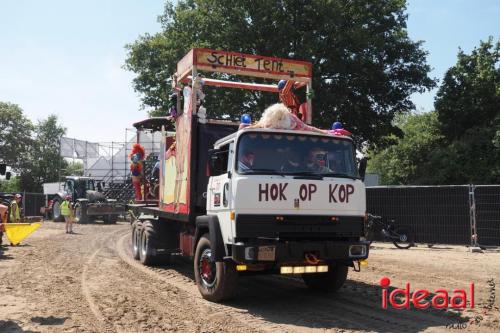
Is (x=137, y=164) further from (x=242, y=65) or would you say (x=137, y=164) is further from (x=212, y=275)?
(x=212, y=275)

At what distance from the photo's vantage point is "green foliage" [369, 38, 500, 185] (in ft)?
71.2

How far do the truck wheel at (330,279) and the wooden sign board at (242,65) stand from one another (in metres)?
4.05

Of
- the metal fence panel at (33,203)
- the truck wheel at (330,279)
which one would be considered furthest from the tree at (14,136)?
the truck wheel at (330,279)

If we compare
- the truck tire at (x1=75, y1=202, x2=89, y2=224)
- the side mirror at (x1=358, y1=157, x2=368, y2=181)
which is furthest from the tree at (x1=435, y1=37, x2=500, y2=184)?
the truck tire at (x1=75, y1=202, x2=89, y2=224)

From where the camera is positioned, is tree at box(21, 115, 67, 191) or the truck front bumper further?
tree at box(21, 115, 67, 191)

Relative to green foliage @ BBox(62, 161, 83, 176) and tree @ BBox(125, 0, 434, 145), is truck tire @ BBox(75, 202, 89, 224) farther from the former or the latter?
green foliage @ BBox(62, 161, 83, 176)

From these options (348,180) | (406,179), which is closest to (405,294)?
(348,180)

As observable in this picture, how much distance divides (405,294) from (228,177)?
367cm

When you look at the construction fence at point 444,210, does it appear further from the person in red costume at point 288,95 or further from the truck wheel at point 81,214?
the truck wheel at point 81,214

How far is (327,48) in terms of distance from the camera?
21.8 m

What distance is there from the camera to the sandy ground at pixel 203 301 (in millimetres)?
6258

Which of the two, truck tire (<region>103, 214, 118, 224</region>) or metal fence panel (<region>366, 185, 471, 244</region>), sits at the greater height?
metal fence panel (<region>366, 185, 471, 244</region>)

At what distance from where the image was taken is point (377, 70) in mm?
22938

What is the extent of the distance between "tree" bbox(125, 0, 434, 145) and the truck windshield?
1350cm
